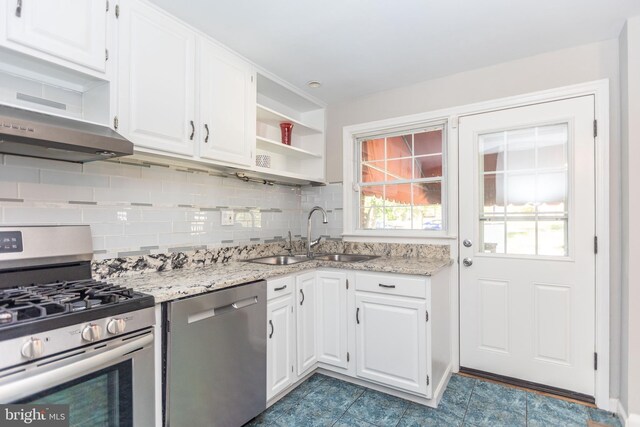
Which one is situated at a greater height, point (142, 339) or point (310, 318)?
point (142, 339)

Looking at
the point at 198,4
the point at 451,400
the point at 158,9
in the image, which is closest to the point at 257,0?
the point at 198,4

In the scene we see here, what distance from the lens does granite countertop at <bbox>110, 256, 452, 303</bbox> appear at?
150cm

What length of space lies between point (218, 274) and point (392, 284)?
3.61 feet

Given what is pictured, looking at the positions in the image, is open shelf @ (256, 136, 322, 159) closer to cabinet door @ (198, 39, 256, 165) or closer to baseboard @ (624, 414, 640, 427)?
cabinet door @ (198, 39, 256, 165)

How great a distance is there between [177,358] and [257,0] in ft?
5.88

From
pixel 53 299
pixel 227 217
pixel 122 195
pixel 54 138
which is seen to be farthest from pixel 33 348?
pixel 227 217

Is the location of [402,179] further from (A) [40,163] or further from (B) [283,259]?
(A) [40,163]

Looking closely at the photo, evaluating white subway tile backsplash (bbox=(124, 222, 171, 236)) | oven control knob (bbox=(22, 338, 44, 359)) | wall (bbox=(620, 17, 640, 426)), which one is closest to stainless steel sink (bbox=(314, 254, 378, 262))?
white subway tile backsplash (bbox=(124, 222, 171, 236))

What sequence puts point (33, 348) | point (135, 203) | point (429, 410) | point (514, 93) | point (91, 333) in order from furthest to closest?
point (514, 93) < point (429, 410) < point (135, 203) < point (91, 333) < point (33, 348)

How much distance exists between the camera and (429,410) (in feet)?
6.67

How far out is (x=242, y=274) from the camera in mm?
1857

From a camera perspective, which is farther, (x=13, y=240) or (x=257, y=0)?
(x=257, y=0)

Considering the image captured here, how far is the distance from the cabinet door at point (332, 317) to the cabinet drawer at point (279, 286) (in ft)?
1.00

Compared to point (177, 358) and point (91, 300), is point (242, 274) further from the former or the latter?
point (91, 300)
